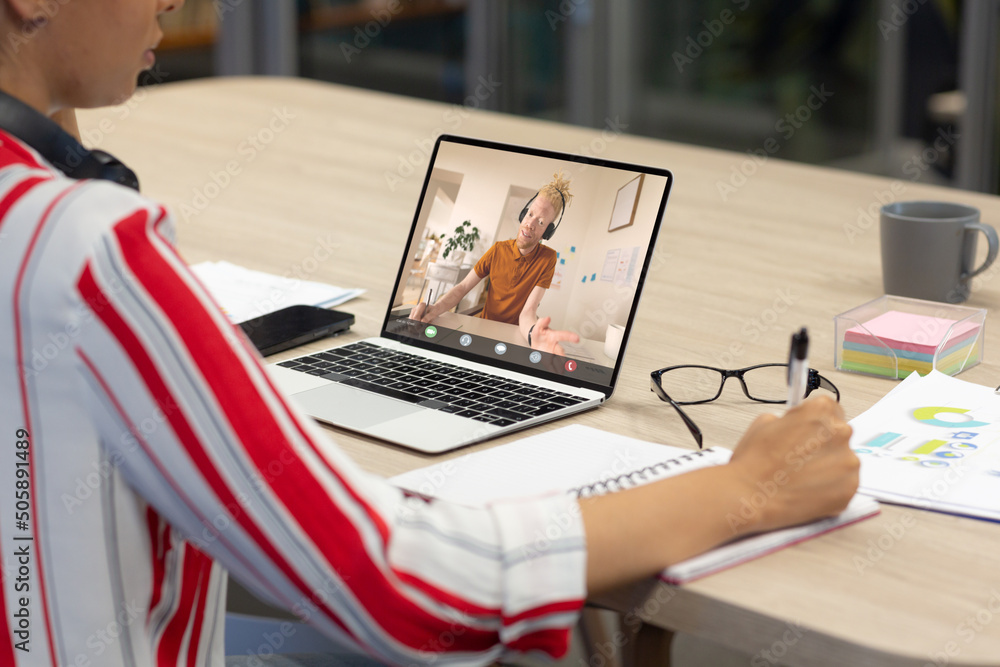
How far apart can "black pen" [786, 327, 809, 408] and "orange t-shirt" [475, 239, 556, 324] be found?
12.2 inches

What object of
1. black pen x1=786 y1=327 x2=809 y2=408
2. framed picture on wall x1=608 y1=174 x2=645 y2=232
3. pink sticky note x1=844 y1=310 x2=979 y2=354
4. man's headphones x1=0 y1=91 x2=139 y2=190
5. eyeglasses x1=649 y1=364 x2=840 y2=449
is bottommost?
eyeglasses x1=649 y1=364 x2=840 y2=449

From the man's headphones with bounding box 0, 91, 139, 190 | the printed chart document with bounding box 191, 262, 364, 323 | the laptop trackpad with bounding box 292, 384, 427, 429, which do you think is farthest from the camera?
the printed chart document with bounding box 191, 262, 364, 323

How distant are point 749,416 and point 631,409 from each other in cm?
11

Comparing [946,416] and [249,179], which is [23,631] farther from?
[249,179]

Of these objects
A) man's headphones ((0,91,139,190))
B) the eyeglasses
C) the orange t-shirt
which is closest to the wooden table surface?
the eyeglasses

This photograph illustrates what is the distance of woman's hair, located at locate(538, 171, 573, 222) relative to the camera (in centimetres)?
112

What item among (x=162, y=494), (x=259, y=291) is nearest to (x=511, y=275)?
(x=259, y=291)

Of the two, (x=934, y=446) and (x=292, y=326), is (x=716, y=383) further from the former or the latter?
(x=292, y=326)

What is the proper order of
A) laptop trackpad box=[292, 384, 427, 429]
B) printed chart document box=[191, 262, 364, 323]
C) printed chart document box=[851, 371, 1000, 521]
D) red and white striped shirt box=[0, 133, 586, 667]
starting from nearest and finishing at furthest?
red and white striped shirt box=[0, 133, 586, 667], printed chart document box=[851, 371, 1000, 521], laptop trackpad box=[292, 384, 427, 429], printed chart document box=[191, 262, 364, 323]

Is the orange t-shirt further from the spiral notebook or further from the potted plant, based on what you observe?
the spiral notebook

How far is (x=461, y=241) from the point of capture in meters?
1.17

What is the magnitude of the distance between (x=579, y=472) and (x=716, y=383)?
270 mm

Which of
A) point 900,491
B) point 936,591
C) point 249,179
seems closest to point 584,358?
point 900,491

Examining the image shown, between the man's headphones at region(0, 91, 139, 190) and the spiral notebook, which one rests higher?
the man's headphones at region(0, 91, 139, 190)
